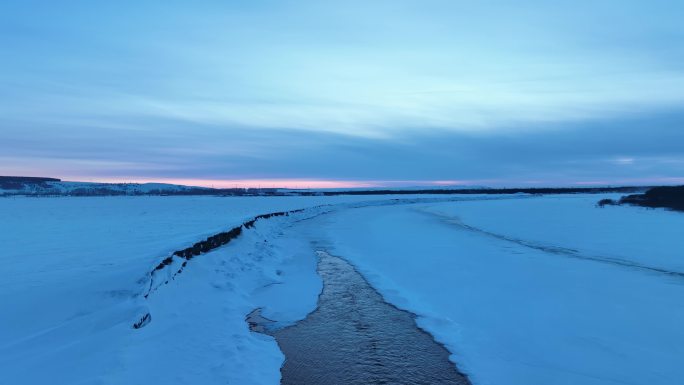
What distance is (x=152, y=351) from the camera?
5461mm

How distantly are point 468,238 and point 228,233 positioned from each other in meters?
9.55

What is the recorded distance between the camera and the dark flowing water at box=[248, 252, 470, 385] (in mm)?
5418

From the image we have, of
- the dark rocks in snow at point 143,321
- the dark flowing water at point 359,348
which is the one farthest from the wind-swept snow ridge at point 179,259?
the dark flowing water at point 359,348

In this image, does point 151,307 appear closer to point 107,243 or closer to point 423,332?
point 423,332

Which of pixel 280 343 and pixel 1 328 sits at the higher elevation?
pixel 1 328

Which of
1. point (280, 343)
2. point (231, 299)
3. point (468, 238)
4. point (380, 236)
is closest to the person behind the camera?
point (280, 343)

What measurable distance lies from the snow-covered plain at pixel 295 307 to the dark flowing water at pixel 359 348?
0.24 m

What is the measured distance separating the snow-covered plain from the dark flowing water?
240 millimetres

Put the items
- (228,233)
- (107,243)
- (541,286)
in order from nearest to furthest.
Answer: (541,286), (107,243), (228,233)

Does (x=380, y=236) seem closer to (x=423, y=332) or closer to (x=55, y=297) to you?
(x=423, y=332)

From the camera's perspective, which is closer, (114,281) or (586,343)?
(586,343)

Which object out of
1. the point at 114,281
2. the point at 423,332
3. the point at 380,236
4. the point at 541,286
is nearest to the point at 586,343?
the point at 423,332

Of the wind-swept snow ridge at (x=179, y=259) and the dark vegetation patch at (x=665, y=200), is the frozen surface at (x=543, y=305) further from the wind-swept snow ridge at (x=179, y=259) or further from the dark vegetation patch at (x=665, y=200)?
the dark vegetation patch at (x=665, y=200)

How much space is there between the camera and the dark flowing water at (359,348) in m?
5.42
